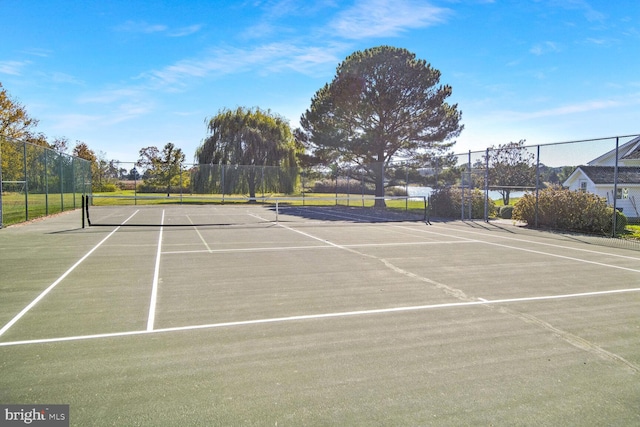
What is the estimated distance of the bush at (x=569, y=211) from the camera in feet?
45.6

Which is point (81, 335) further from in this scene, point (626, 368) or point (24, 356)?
point (626, 368)

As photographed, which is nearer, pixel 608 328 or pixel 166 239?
pixel 608 328

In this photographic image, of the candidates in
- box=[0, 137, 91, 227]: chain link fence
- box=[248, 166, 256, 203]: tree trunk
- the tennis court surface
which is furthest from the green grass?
box=[248, 166, 256, 203]: tree trunk

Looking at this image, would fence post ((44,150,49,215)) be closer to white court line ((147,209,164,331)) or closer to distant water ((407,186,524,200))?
white court line ((147,209,164,331))

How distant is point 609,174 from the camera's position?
18.0 metres

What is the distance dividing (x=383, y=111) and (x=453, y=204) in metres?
10.4

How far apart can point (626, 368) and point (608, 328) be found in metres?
1.14

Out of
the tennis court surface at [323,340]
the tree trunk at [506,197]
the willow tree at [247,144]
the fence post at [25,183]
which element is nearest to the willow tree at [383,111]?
the willow tree at [247,144]

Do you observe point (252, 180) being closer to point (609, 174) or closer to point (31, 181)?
point (31, 181)

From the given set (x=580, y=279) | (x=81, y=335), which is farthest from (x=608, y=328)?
(x=81, y=335)

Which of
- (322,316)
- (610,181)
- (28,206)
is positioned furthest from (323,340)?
(610,181)

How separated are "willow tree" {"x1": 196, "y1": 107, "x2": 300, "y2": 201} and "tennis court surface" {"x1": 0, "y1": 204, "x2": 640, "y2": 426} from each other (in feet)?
88.8

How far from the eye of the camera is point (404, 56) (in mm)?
28984

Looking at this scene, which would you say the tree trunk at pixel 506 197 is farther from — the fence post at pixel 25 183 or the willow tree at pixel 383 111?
the fence post at pixel 25 183
